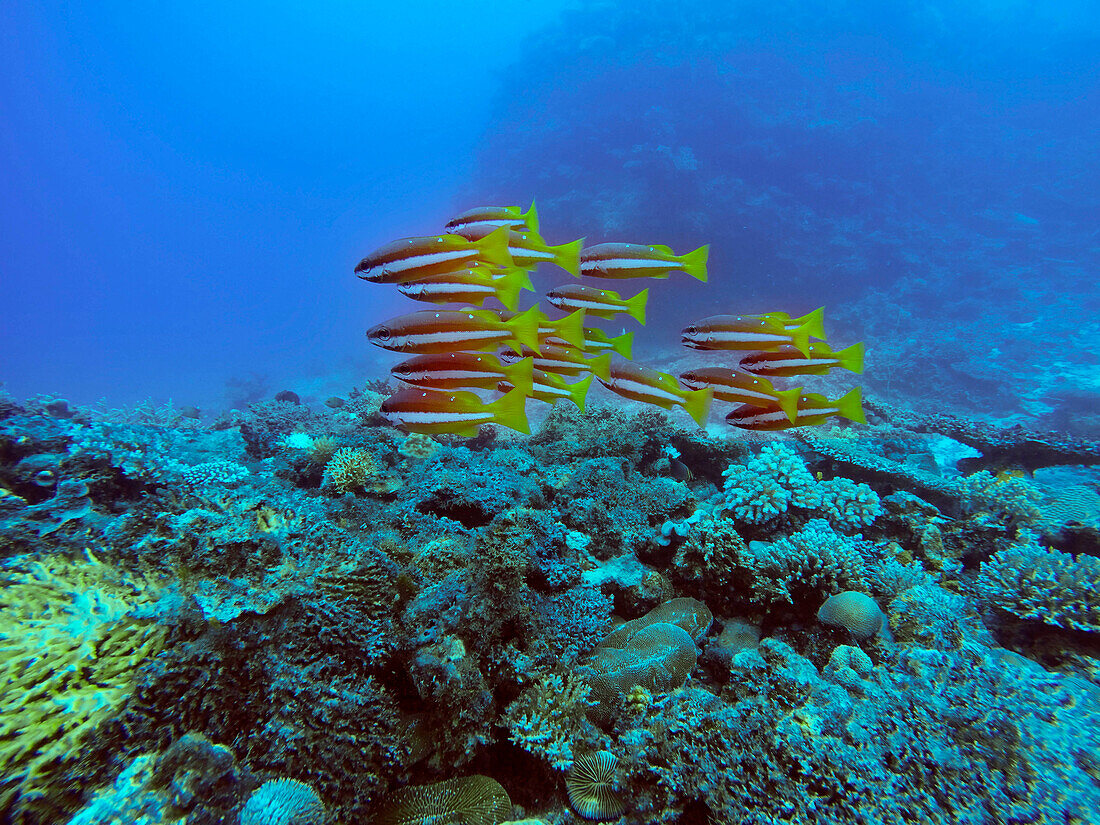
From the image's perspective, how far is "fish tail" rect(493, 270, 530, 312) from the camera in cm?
324

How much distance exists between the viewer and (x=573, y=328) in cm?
348

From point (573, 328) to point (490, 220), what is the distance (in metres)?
1.28

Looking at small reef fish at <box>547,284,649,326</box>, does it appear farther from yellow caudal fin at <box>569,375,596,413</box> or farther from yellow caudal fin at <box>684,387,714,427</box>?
yellow caudal fin at <box>684,387,714,427</box>

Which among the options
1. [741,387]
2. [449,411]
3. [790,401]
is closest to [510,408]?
[449,411]

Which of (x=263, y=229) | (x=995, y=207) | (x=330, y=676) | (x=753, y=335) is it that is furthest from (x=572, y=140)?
(x=263, y=229)

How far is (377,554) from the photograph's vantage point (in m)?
2.59

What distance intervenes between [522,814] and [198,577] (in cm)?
224

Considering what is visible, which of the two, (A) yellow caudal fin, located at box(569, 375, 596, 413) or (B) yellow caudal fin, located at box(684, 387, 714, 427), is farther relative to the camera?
(A) yellow caudal fin, located at box(569, 375, 596, 413)

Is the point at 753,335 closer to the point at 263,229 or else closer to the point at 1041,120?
the point at 1041,120

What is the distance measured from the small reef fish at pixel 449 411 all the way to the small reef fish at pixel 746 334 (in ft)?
5.20

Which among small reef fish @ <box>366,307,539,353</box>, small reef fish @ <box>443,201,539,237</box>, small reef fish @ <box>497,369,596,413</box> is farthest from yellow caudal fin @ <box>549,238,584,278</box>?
small reef fish @ <box>497,369,596,413</box>

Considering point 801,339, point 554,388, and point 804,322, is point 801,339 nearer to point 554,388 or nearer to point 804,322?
point 804,322

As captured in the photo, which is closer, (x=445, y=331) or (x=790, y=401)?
(x=445, y=331)

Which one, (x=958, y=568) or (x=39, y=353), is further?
(x=39, y=353)
